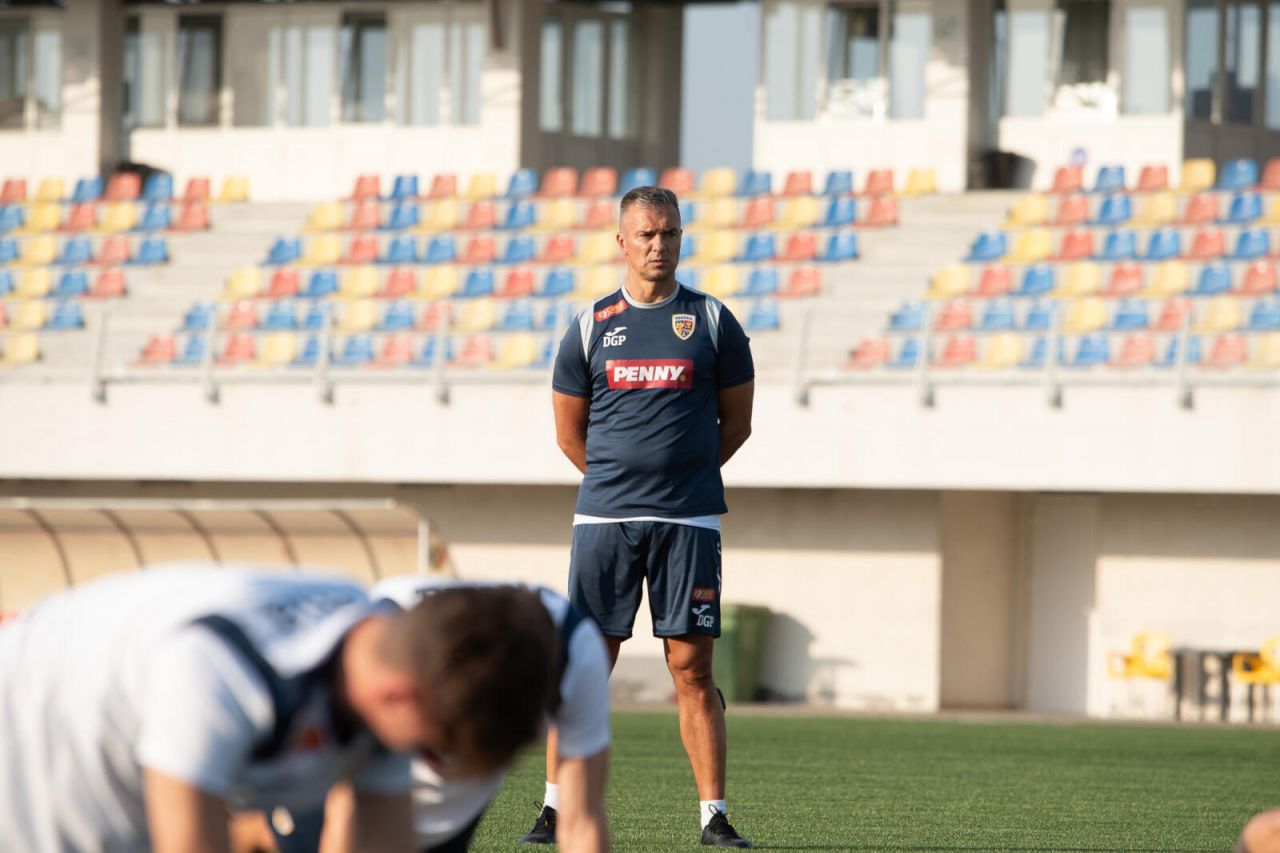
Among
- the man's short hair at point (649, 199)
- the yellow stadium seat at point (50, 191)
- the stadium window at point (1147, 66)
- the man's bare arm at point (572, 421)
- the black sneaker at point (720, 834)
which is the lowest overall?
the black sneaker at point (720, 834)

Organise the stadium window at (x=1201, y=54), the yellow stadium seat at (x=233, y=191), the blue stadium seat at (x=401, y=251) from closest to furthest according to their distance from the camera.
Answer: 1. the blue stadium seat at (x=401, y=251)
2. the stadium window at (x=1201, y=54)
3. the yellow stadium seat at (x=233, y=191)

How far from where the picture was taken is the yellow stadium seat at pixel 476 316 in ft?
65.7

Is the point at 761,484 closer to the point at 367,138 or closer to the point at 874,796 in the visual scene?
the point at 874,796

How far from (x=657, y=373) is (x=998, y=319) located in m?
13.0

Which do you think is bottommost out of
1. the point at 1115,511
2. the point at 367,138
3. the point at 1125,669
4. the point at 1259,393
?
the point at 1125,669

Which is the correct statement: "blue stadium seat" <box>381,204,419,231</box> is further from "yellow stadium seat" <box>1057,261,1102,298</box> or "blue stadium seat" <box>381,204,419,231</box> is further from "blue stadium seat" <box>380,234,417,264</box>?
"yellow stadium seat" <box>1057,261,1102,298</box>

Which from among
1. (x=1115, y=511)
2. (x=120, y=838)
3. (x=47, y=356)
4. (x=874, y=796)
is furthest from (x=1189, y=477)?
(x=120, y=838)

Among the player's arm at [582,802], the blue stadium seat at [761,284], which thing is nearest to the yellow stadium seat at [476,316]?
the blue stadium seat at [761,284]

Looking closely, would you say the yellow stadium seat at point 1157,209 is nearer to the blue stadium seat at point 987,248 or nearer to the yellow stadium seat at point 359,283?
the blue stadium seat at point 987,248

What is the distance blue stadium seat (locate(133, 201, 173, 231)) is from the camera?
24.1 metres

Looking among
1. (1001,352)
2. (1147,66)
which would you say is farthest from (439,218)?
(1147,66)

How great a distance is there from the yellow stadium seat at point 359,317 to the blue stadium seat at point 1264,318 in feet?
28.1

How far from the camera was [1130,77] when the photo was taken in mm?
24078

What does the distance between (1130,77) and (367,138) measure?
9969 mm
